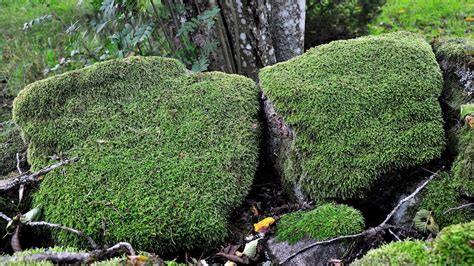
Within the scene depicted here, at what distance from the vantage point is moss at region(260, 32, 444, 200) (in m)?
2.29

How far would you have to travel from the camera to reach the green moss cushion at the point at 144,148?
223cm

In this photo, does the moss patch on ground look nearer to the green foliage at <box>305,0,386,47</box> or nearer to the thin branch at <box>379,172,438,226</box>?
the thin branch at <box>379,172,438,226</box>

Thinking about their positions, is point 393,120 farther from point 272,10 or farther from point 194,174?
point 272,10

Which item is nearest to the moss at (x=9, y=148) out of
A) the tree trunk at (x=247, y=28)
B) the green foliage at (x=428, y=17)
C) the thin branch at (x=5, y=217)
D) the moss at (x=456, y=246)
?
the thin branch at (x=5, y=217)

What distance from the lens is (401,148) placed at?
228 cm

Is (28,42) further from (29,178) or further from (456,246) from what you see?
(456,246)

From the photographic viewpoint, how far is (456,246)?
1441 millimetres

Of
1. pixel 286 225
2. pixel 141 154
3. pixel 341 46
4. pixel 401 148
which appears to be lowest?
pixel 286 225

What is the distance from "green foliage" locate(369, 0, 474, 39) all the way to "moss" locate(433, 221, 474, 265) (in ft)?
16.9

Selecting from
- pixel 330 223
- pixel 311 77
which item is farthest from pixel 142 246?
pixel 311 77

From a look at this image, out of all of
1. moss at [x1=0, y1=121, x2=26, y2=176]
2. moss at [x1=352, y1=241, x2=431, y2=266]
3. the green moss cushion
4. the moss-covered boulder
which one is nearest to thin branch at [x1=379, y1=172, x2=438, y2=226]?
the moss-covered boulder

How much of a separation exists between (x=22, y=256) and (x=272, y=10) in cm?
304

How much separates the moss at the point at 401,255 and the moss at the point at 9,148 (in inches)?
89.7

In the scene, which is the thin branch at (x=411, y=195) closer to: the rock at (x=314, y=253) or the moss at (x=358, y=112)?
the moss at (x=358, y=112)
